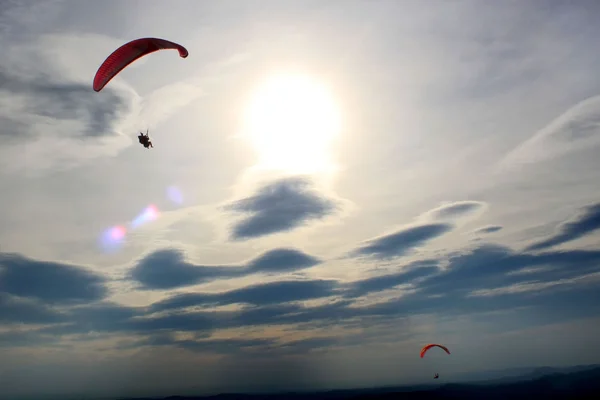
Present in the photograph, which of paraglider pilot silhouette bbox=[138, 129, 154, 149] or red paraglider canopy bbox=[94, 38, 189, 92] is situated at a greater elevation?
red paraglider canopy bbox=[94, 38, 189, 92]

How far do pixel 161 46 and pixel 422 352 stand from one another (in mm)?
76617

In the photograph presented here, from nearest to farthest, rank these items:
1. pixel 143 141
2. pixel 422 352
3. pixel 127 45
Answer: pixel 127 45, pixel 143 141, pixel 422 352

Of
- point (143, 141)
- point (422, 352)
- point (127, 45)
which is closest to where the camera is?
point (127, 45)

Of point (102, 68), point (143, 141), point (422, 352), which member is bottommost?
point (422, 352)

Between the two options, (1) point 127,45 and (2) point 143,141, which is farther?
(2) point 143,141

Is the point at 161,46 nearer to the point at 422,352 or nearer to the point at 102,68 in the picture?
the point at 102,68

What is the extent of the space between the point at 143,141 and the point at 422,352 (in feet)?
234

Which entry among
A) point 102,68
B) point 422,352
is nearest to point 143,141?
point 102,68

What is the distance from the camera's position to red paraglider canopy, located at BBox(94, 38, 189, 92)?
3725 centimetres

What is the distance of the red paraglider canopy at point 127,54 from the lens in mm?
37250

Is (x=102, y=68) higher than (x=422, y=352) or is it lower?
higher

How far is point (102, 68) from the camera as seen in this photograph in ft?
129

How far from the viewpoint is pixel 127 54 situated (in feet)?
127

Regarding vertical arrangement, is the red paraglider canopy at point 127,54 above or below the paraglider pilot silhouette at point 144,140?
above
